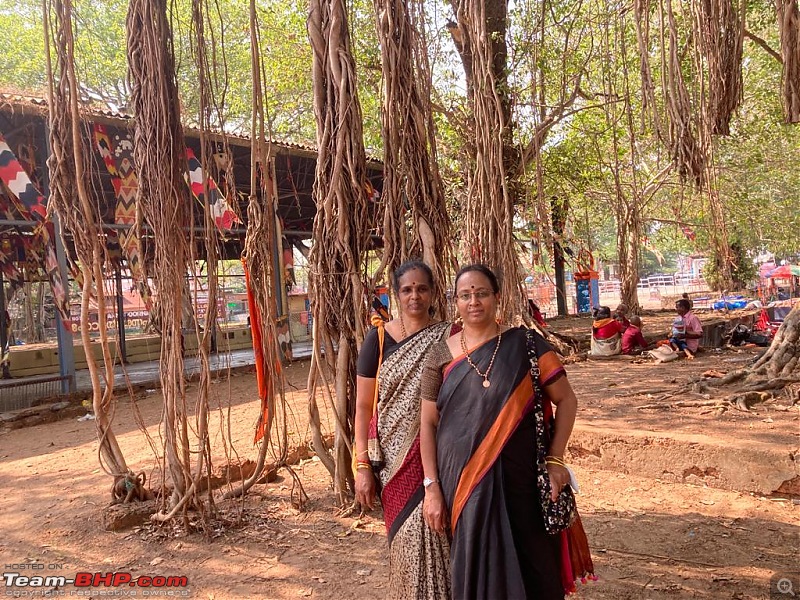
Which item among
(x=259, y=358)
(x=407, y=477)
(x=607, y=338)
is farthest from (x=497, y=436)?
(x=607, y=338)

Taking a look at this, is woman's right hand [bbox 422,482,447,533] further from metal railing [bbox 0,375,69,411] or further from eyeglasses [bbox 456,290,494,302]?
metal railing [bbox 0,375,69,411]

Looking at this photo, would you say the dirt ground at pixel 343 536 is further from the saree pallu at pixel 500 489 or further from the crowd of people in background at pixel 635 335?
the crowd of people in background at pixel 635 335

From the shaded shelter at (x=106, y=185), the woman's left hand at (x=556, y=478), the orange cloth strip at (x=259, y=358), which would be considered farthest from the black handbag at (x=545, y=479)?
the shaded shelter at (x=106, y=185)

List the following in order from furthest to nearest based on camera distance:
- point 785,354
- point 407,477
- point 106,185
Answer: point 106,185 < point 785,354 < point 407,477

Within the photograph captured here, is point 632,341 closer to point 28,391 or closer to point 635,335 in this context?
point 635,335

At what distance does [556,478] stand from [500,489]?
176 millimetres

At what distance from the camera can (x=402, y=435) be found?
2104 millimetres

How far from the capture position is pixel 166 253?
3.14m

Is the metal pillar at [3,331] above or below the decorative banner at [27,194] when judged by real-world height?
below

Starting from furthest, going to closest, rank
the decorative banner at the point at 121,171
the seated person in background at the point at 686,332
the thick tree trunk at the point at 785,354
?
the seated person in background at the point at 686,332
the decorative banner at the point at 121,171
the thick tree trunk at the point at 785,354

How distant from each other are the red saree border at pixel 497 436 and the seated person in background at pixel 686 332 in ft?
22.4

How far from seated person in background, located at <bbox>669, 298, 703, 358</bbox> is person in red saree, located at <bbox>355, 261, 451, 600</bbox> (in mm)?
6661

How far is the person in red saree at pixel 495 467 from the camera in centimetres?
174

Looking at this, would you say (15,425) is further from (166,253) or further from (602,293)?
(602,293)
